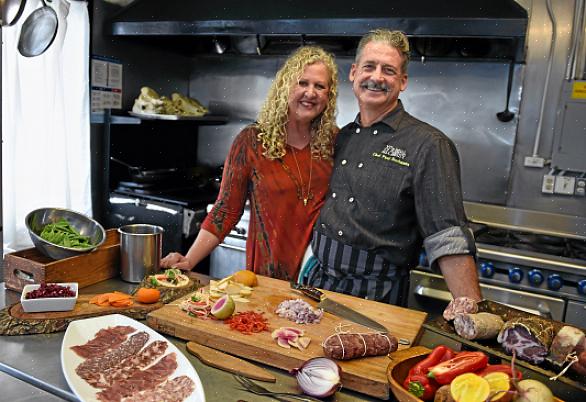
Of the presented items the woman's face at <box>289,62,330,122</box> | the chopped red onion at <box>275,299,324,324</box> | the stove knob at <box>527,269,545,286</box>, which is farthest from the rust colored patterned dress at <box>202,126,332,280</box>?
the stove knob at <box>527,269,545,286</box>

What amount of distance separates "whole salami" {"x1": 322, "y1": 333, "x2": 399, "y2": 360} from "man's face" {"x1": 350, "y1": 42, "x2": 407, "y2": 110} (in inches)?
34.5

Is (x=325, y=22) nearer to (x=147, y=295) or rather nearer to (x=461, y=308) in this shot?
(x=147, y=295)

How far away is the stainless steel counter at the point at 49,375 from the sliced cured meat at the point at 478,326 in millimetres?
265

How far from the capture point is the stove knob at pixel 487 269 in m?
2.68

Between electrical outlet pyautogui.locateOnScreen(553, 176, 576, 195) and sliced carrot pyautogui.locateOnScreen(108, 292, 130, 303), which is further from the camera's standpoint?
electrical outlet pyautogui.locateOnScreen(553, 176, 576, 195)

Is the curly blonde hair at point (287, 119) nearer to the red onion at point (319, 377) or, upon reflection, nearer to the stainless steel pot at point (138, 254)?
the stainless steel pot at point (138, 254)

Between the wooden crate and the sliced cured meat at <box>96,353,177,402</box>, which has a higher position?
the wooden crate

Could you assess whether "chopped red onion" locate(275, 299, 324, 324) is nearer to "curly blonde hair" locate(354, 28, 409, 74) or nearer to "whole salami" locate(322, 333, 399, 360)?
"whole salami" locate(322, 333, 399, 360)

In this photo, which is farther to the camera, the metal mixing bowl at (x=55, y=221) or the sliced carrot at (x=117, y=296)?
the metal mixing bowl at (x=55, y=221)

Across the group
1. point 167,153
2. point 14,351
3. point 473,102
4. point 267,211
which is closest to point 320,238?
point 267,211

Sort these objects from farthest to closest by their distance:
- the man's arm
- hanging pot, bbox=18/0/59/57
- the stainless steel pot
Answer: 1. hanging pot, bbox=18/0/59/57
2. the stainless steel pot
3. the man's arm

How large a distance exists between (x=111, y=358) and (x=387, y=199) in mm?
1007

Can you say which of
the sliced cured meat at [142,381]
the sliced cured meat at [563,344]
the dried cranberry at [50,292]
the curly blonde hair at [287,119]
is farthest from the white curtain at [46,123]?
the sliced cured meat at [563,344]

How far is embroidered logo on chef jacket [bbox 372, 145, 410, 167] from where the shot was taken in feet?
6.09
